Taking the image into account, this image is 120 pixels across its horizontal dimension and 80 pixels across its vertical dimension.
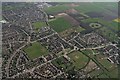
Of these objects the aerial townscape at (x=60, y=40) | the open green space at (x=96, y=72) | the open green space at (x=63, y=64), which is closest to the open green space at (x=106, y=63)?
the aerial townscape at (x=60, y=40)

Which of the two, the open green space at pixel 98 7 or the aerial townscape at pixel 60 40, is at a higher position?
the open green space at pixel 98 7

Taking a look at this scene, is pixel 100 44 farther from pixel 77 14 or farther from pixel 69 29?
pixel 77 14

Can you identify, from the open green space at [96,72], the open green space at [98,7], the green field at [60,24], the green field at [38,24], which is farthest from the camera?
the open green space at [98,7]

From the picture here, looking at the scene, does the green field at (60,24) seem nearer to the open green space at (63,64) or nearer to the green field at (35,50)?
the green field at (35,50)

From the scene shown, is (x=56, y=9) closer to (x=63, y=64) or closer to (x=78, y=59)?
(x=78, y=59)

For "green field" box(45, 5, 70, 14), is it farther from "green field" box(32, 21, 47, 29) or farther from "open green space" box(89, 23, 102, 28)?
"open green space" box(89, 23, 102, 28)

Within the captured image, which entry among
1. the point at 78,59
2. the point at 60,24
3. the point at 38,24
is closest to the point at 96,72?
the point at 78,59

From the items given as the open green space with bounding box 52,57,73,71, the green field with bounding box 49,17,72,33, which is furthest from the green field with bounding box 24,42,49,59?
the green field with bounding box 49,17,72,33

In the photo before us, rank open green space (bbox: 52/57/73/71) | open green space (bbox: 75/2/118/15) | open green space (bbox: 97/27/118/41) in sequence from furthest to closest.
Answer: open green space (bbox: 75/2/118/15), open green space (bbox: 97/27/118/41), open green space (bbox: 52/57/73/71)

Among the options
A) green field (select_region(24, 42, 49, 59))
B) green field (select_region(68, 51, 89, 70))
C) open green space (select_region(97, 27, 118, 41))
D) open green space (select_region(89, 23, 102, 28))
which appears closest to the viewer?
green field (select_region(68, 51, 89, 70))
